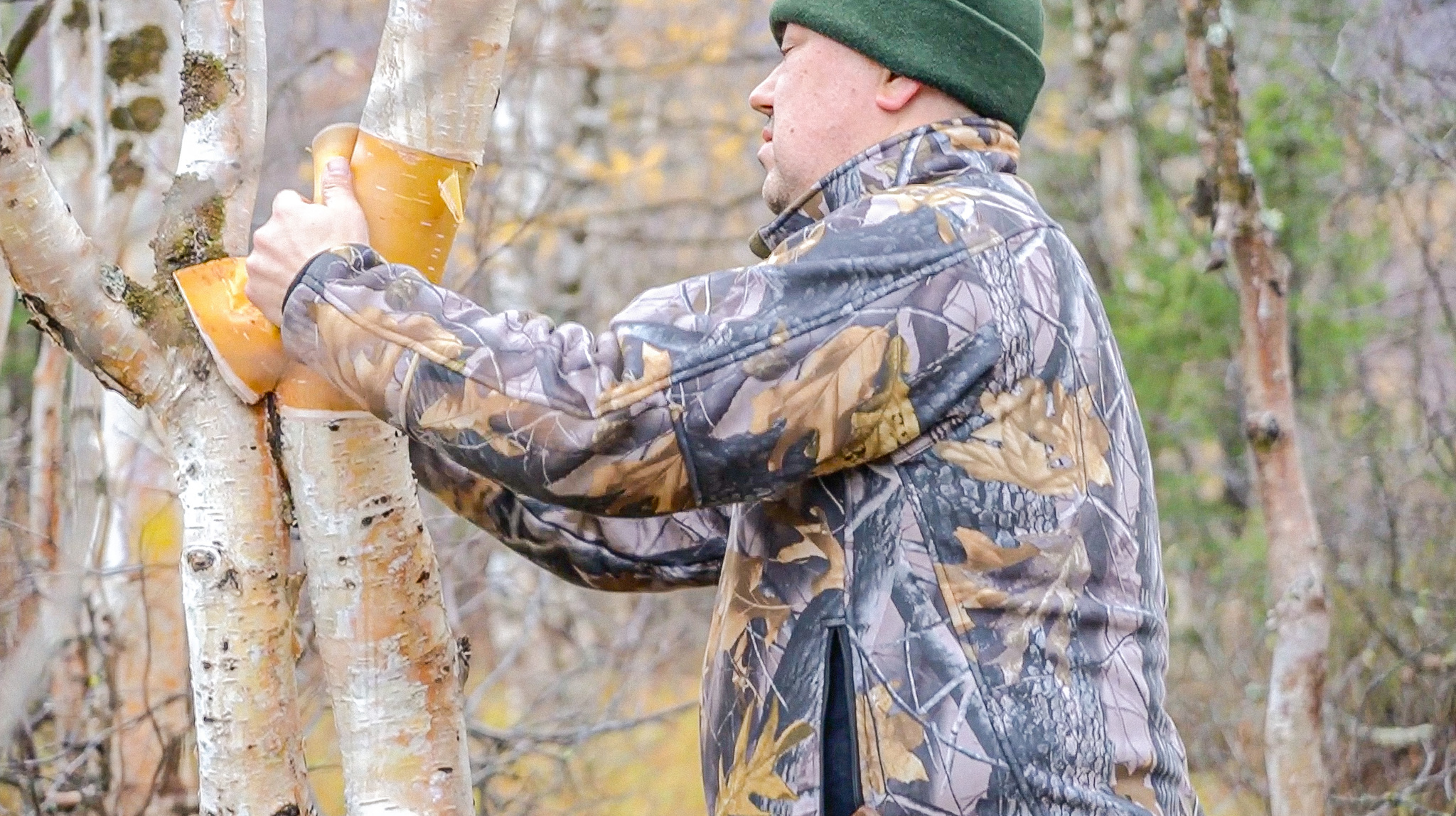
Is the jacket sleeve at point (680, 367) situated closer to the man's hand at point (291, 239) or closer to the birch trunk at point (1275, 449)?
the man's hand at point (291, 239)

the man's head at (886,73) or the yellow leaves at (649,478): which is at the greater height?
the man's head at (886,73)

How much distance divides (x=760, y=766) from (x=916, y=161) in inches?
35.2

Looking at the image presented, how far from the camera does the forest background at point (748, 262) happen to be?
12.5 feet

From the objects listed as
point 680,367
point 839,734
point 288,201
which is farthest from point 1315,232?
point 288,201

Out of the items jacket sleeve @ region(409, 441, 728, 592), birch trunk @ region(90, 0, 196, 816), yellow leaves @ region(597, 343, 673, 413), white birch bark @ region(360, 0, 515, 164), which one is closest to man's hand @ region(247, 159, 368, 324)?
white birch bark @ region(360, 0, 515, 164)

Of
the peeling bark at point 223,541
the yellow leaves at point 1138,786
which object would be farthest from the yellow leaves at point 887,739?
the peeling bark at point 223,541

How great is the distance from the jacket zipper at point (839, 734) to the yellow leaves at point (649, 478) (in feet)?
0.98

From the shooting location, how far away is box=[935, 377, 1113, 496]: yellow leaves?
6.69 feet

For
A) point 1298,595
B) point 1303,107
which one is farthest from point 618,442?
point 1303,107

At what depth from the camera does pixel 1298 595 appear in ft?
13.2

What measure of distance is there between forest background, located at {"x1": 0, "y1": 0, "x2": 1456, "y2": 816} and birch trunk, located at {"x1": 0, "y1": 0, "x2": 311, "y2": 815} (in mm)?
199

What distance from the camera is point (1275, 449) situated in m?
4.10

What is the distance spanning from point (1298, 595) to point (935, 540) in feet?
7.78

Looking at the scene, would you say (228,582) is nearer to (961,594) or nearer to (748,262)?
(961,594)
